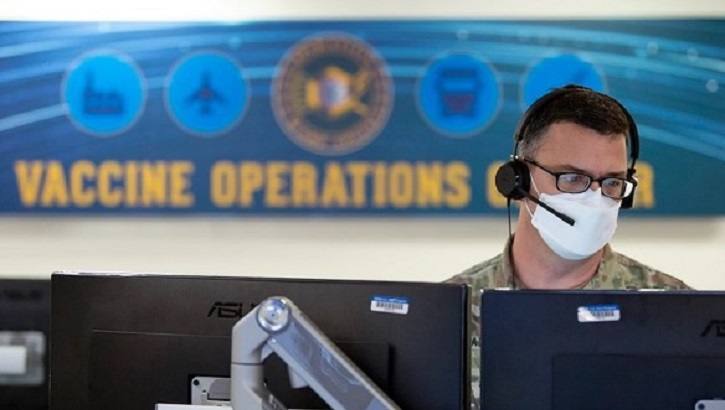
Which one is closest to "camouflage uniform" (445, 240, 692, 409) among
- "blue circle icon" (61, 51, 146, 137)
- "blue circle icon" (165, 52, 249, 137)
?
"blue circle icon" (165, 52, 249, 137)

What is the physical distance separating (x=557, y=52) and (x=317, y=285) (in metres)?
2.01

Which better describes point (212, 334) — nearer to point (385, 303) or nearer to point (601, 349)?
point (385, 303)

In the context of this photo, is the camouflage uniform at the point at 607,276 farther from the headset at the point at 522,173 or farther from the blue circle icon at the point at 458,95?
the blue circle icon at the point at 458,95

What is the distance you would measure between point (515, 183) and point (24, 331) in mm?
1003

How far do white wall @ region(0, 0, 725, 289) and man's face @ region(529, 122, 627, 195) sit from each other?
1094mm

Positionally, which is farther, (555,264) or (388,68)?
(388,68)

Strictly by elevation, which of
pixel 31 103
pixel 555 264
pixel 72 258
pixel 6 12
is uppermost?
pixel 6 12

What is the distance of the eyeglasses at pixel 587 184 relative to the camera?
6.63 feet

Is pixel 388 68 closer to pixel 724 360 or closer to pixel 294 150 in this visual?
pixel 294 150

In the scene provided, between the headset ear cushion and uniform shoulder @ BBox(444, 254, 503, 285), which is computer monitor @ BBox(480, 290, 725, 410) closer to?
the headset ear cushion

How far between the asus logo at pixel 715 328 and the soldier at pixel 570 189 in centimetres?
75

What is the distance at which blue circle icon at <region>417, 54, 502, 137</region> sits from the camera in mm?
3143

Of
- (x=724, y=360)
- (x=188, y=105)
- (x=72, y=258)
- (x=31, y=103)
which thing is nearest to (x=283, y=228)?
(x=188, y=105)

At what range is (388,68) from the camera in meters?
3.14
